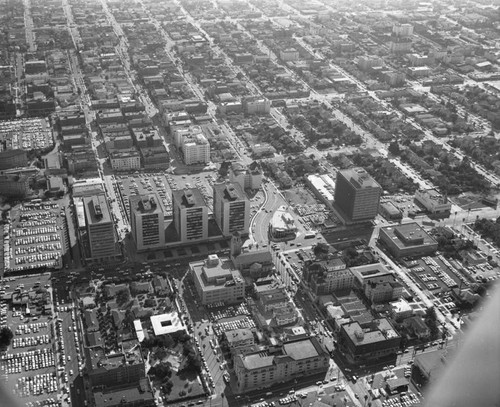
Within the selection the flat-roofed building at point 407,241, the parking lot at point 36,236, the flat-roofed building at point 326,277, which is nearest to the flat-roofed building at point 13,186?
the parking lot at point 36,236

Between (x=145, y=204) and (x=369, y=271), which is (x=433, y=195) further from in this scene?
(x=145, y=204)

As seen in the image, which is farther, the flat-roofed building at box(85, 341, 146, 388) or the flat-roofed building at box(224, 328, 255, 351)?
the flat-roofed building at box(224, 328, 255, 351)

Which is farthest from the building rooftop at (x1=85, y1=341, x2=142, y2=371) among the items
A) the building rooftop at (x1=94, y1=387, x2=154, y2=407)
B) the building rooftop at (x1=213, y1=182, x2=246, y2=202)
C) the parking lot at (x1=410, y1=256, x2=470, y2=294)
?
the parking lot at (x1=410, y1=256, x2=470, y2=294)

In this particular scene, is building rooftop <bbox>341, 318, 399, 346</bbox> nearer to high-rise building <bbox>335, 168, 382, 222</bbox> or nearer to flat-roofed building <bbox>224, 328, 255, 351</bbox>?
flat-roofed building <bbox>224, 328, 255, 351</bbox>

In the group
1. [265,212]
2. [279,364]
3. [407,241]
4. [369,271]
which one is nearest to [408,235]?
[407,241]

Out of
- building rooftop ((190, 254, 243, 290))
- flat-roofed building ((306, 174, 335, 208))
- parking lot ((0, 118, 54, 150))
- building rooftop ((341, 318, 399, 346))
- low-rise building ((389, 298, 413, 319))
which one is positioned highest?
building rooftop ((341, 318, 399, 346))

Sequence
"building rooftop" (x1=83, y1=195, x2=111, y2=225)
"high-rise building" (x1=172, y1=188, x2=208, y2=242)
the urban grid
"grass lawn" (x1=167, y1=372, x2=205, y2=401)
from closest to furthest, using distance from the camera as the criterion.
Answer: "grass lawn" (x1=167, y1=372, x2=205, y2=401) < the urban grid < "building rooftop" (x1=83, y1=195, x2=111, y2=225) < "high-rise building" (x1=172, y1=188, x2=208, y2=242)

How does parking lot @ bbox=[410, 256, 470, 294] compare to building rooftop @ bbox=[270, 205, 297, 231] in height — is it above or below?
above
